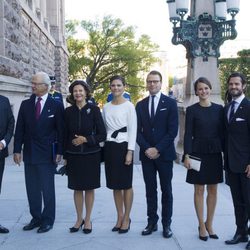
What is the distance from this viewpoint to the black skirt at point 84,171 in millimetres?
5262

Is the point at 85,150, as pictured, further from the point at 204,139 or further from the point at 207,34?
the point at 207,34

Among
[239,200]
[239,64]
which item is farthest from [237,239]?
[239,64]

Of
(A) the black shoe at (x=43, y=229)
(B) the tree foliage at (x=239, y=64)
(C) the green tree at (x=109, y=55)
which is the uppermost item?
(C) the green tree at (x=109, y=55)

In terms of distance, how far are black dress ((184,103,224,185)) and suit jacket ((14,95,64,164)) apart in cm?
160

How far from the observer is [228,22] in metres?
11.3

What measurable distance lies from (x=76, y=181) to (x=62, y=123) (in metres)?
0.74

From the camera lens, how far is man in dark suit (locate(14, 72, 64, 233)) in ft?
17.7

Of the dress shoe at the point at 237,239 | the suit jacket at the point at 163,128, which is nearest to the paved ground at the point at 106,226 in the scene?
the dress shoe at the point at 237,239

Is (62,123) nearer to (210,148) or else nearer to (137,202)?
(210,148)

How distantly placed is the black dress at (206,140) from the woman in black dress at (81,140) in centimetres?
105

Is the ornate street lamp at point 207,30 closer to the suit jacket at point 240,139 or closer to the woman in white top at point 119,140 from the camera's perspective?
the woman in white top at point 119,140

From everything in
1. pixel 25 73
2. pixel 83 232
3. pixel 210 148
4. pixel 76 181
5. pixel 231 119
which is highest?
pixel 25 73

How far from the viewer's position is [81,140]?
5.17 m

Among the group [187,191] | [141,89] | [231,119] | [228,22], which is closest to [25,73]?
[228,22]
